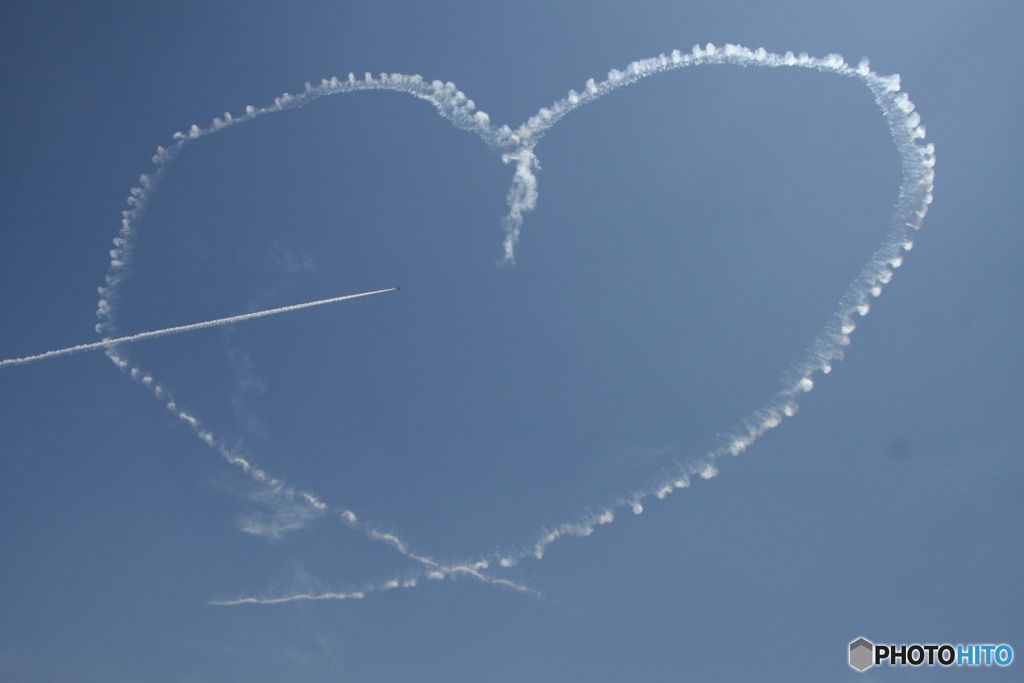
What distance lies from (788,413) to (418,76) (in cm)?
3446

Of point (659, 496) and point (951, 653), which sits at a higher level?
point (659, 496)

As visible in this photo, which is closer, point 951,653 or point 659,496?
point 951,653

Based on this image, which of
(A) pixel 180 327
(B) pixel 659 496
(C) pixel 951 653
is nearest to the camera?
(C) pixel 951 653

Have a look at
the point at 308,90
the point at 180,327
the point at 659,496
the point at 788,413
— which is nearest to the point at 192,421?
the point at 180,327

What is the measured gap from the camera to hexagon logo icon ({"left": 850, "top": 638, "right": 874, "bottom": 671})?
3609 centimetres

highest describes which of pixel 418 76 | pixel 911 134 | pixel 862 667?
pixel 418 76

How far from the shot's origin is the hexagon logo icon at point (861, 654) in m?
36.1

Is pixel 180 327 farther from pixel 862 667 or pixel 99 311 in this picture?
pixel 862 667

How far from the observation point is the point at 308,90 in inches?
1553

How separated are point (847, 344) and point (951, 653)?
67.2 ft

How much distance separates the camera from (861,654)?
36.3m

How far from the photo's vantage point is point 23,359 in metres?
39.1

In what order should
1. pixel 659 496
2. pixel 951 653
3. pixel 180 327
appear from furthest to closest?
pixel 180 327 → pixel 659 496 → pixel 951 653

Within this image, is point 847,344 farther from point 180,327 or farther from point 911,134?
point 180,327
